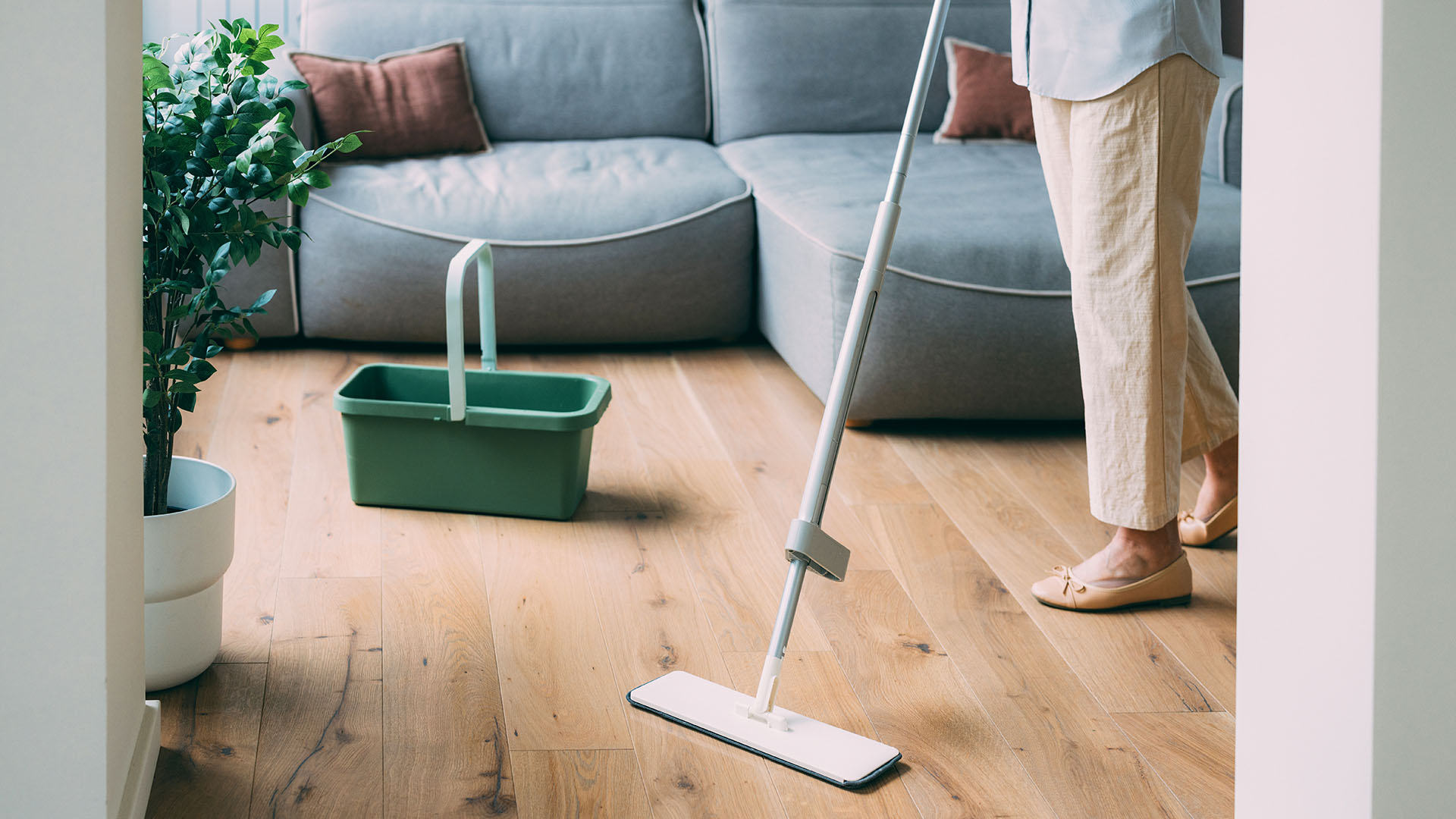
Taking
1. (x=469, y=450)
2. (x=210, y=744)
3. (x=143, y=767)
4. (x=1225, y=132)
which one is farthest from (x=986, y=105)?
(x=143, y=767)

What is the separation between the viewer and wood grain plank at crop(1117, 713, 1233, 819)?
130 cm

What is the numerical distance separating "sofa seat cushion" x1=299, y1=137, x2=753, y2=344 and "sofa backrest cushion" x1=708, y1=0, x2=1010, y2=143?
598 mm

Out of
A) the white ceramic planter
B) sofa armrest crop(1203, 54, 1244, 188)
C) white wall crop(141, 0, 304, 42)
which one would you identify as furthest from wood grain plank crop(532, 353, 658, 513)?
white wall crop(141, 0, 304, 42)

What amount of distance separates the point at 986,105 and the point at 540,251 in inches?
49.0

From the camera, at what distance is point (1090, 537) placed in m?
2.00

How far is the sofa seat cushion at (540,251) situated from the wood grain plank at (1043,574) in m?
0.74

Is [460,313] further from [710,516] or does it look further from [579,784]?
[579,784]

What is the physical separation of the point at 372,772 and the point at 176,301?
1.73 feet

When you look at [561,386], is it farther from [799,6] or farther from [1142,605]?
[799,6]

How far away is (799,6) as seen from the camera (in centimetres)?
354

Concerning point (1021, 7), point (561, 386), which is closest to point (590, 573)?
point (561, 386)

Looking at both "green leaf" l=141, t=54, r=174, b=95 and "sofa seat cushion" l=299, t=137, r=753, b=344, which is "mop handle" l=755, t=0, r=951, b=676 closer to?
"green leaf" l=141, t=54, r=174, b=95

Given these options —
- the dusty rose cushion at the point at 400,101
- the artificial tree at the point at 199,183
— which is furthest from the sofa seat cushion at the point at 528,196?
the artificial tree at the point at 199,183

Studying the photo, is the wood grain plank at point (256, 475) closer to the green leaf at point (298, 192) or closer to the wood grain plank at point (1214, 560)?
the green leaf at point (298, 192)
